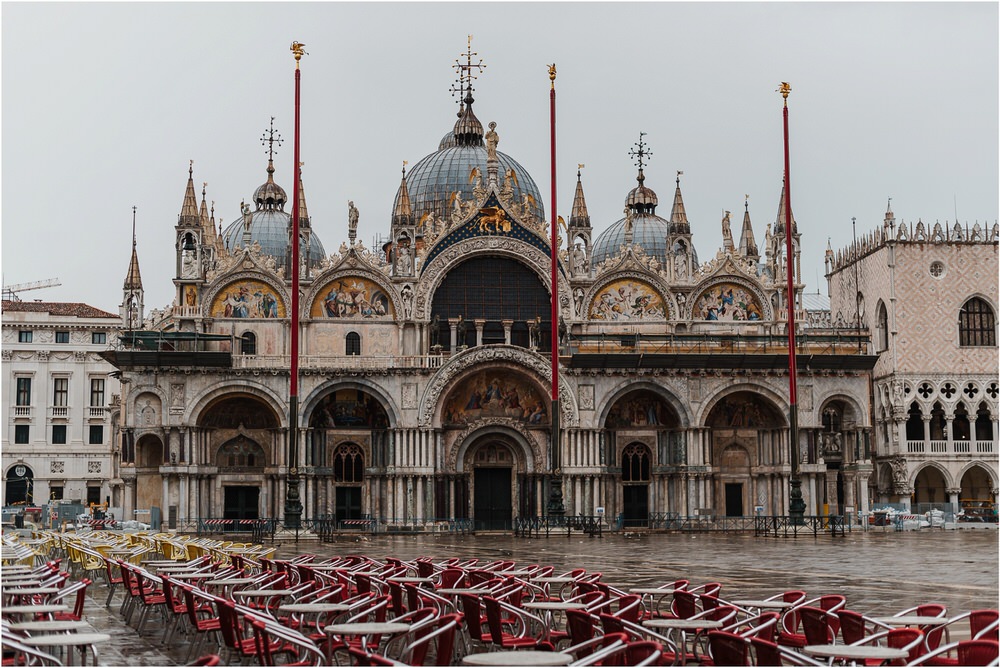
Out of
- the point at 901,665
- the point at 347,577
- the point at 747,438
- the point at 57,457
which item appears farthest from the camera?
the point at 57,457

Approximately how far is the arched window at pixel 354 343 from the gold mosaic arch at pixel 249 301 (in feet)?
9.95

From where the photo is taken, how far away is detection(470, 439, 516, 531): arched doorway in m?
57.6

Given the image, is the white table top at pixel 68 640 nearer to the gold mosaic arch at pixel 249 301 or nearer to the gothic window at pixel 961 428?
the gold mosaic arch at pixel 249 301

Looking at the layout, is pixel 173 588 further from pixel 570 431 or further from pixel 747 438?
pixel 747 438

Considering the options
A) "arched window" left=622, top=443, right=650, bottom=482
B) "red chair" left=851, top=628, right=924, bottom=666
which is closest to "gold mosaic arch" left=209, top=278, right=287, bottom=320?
"arched window" left=622, top=443, right=650, bottom=482

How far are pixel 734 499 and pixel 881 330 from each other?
49.5 ft

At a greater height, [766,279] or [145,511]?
[766,279]

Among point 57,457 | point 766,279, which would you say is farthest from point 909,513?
point 57,457

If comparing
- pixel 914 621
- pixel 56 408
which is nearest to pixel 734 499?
pixel 914 621

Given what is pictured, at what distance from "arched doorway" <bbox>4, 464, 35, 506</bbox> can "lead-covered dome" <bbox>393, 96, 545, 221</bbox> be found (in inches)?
1251

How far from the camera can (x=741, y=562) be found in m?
31.8

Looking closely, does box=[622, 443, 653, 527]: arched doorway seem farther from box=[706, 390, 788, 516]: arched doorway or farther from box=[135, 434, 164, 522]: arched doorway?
box=[135, 434, 164, 522]: arched doorway

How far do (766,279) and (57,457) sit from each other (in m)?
47.4

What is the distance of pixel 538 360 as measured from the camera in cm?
5506
